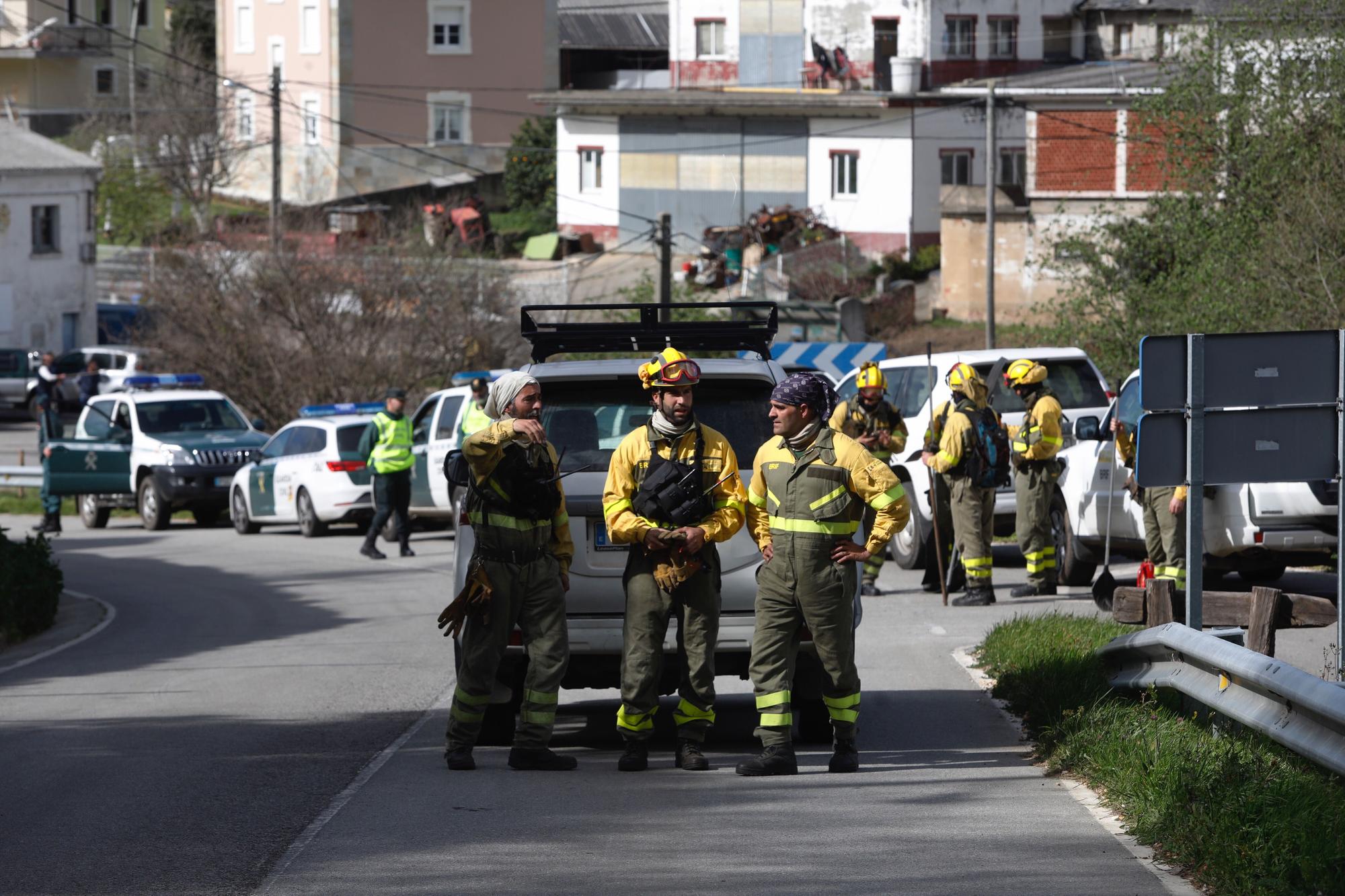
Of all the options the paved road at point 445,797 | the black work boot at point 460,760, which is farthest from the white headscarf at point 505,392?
the paved road at point 445,797

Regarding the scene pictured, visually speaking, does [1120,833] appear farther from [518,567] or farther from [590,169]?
[590,169]

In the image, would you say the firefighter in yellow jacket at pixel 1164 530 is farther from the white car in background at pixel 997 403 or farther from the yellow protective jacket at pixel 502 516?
the yellow protective jacket at pixel 502 516

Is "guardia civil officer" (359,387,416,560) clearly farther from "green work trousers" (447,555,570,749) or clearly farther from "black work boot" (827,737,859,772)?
"black work boot" (827,737,859,772)

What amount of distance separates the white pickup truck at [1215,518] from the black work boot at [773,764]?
5043mm

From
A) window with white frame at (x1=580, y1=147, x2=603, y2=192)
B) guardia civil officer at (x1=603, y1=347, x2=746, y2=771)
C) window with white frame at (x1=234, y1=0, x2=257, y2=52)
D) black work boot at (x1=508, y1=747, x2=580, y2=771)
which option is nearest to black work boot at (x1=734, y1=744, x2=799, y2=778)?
guardia civil officer at (x1=603, y1=347, x2=746, y2=771)

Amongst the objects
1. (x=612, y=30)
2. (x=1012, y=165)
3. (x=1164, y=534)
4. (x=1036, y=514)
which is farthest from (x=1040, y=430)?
(x=612, y=30)

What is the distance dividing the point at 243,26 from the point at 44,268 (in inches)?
991

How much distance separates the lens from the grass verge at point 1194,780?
18.8 feet

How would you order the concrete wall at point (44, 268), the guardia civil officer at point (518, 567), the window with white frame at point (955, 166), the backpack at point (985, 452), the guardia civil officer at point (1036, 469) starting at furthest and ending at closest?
1. the window with white frame at point (955, 166)
2. the concrete wall at point (44, 268)
3. the guardia civil officer at point (1036, 469)
4. the backpack at point (985, 452)
5. the guardia civil officer at point (518, 567)

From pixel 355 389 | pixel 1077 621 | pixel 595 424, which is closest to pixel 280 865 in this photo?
pixel 595 424

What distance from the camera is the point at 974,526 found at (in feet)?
47.9

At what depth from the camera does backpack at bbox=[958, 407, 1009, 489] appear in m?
14.4

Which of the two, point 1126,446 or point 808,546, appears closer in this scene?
point 808,546

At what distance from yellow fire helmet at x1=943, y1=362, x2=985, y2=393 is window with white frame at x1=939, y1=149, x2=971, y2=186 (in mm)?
45981
